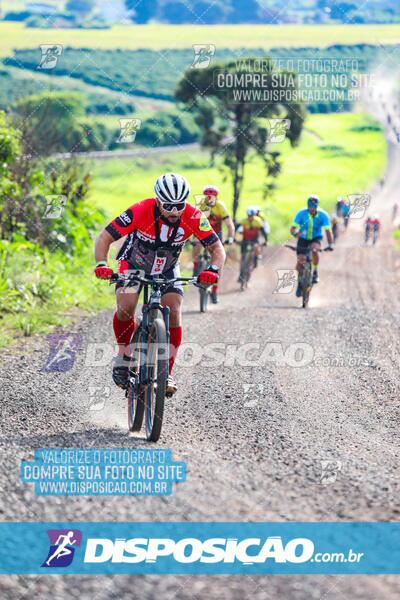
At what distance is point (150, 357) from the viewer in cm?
632

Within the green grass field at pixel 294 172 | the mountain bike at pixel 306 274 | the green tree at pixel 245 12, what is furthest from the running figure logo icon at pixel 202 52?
the green tree at pixel 245 12

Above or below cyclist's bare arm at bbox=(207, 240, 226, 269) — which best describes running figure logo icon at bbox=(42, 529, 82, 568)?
below

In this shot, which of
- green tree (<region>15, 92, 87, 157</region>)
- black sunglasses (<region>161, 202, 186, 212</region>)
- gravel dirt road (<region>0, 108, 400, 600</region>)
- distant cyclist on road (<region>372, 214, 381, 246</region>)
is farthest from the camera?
distant cyclist on road (<region>372, 214, 381, 246</region>)

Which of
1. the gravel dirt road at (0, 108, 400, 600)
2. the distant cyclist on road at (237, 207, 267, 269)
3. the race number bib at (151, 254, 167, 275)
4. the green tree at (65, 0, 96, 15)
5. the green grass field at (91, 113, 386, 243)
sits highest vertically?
the green tree at (65, 0, 96, 15)

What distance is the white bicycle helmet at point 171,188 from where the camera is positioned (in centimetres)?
638

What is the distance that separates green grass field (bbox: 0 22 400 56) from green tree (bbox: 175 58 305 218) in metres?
10.6

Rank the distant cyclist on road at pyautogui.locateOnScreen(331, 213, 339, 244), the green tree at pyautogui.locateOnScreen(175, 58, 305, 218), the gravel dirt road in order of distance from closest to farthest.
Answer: the gravel dirt road < the distant cyclist on road at pyautogui.locateOnScreen(331, 213, 339, 244) < the green tree at pyautogui.locateOnScreen(175, 58, 305, 218)

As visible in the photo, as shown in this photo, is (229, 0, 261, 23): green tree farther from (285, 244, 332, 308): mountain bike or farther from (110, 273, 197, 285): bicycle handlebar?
(110, 273, 197, 285): bicycle handlebar

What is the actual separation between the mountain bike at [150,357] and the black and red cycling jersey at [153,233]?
0.22 metres

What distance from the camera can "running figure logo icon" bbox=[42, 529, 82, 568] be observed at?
168 inches

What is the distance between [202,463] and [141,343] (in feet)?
4.48

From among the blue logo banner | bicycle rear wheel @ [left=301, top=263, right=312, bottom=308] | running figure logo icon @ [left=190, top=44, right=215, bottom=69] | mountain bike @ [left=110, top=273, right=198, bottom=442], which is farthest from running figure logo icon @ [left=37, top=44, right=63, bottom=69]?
the blue logo banner

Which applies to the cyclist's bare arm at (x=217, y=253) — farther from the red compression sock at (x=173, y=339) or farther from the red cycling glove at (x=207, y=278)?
the red compression sock at (x=173, y=339)

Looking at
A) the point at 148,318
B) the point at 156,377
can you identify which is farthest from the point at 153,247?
the point at 156,377
